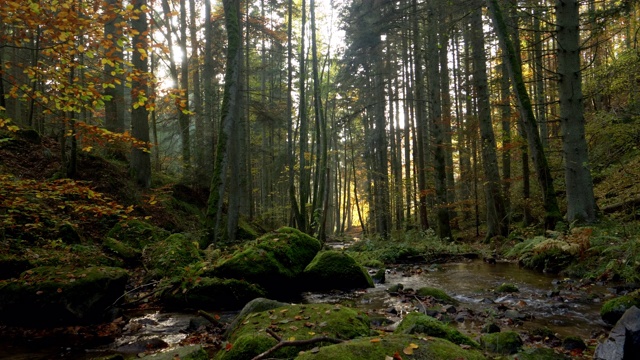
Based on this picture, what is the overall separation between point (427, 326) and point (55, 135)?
15.7m

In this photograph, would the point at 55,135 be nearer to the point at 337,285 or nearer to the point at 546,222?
the point at 337,285

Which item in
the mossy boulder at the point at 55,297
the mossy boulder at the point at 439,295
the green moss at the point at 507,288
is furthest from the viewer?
the green moss at the point at 507,288

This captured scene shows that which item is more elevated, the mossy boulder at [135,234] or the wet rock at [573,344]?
the mossy boulder at [135,234]

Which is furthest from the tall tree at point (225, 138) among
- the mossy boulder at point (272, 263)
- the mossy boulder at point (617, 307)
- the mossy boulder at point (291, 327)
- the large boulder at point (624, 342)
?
the large boulder at point (624, 342)

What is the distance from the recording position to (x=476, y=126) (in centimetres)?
1638

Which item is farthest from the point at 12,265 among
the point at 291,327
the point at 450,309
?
the point at 450,309

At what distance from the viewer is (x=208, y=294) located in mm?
6953

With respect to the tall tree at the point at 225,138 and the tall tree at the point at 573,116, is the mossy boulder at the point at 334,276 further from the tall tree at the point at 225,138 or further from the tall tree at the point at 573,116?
the tall tree at the point at 573,116

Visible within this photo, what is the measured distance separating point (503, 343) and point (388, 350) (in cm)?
202

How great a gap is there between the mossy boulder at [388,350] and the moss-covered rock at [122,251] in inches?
312

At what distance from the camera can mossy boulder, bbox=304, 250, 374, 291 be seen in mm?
8438

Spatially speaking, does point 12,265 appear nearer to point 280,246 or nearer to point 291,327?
point 280,246

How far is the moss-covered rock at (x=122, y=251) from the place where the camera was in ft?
29.6

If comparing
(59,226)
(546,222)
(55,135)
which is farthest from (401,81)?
(59,226)
